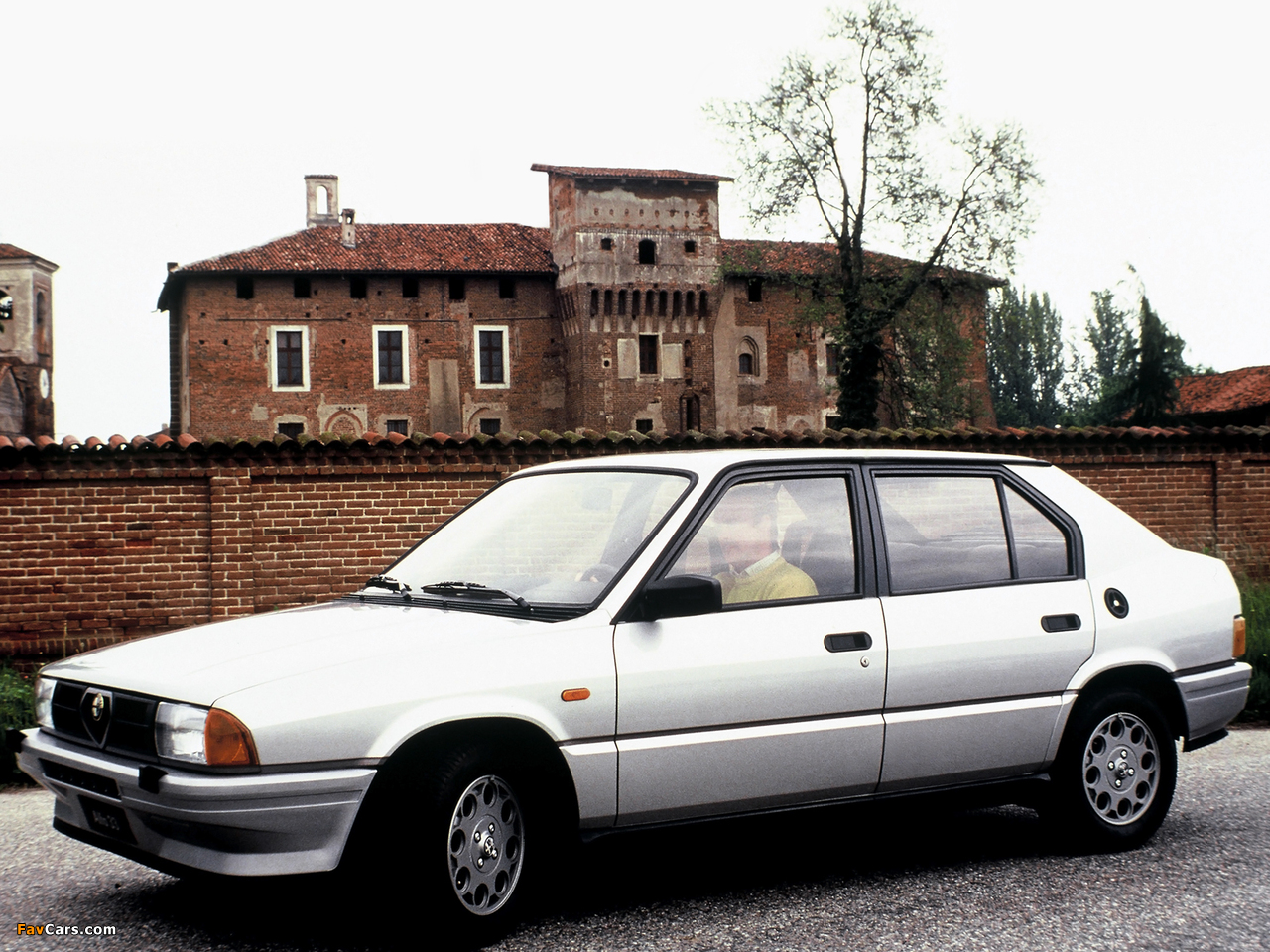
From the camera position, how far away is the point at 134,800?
11.8 feet

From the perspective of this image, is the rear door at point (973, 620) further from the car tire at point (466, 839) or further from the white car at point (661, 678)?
the car tire at point (466, 839)

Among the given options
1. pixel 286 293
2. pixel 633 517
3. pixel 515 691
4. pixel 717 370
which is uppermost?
pixel 286 293

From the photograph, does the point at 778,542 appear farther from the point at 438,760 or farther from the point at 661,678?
the point at 438,760

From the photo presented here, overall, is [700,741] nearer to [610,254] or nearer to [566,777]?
[566,777]

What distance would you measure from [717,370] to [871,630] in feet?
148

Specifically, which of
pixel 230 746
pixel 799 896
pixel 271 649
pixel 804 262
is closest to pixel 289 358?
pixel 804 262

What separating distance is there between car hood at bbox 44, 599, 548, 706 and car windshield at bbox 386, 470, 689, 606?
258 mm

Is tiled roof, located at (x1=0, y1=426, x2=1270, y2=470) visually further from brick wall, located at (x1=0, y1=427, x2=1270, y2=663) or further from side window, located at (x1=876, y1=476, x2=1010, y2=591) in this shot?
side window, located at (x1=876, y1=476, x2=1010, y2=591)

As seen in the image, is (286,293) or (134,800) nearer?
(134,800)

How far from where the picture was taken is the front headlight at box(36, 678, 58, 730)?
4.11m

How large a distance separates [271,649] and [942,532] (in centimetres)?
256

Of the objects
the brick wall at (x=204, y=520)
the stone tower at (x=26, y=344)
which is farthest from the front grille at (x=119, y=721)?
the stone tower at (x=26, y=344)

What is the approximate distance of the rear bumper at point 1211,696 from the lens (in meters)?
5.11

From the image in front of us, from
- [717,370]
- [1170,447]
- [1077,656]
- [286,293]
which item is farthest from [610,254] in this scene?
[1077,656]
